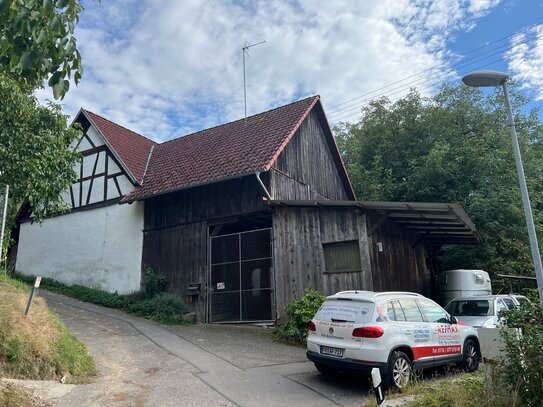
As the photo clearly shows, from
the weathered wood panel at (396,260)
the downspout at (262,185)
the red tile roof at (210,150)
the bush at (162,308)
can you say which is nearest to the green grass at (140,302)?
the bush at (162,308)

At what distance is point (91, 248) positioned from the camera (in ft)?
59.9

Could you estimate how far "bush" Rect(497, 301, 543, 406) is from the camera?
491 cm

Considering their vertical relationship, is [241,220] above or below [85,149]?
below

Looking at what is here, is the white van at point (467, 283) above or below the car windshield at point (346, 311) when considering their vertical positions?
above

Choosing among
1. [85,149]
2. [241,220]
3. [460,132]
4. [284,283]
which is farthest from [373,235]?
[85,149]

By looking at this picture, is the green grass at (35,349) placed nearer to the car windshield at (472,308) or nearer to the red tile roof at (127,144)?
the car windshield at (472,308)

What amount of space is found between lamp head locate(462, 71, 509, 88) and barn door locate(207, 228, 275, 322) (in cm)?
822

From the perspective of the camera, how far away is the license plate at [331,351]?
7197 mm

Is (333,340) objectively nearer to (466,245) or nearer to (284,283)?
(284,283)

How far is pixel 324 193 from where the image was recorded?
18.7 m

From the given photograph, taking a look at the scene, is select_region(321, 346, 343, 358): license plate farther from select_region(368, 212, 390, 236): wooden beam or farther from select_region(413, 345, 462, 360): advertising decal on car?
select_region(368, 212, 390, 236): wooden beam

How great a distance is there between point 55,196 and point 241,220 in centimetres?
594

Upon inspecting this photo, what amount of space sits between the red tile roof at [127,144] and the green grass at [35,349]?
1010 centimetres

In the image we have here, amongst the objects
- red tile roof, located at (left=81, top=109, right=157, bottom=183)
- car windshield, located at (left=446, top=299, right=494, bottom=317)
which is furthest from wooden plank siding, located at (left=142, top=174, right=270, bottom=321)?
car windshield, located at (left=446, top=299, right=494, bottom=317)
